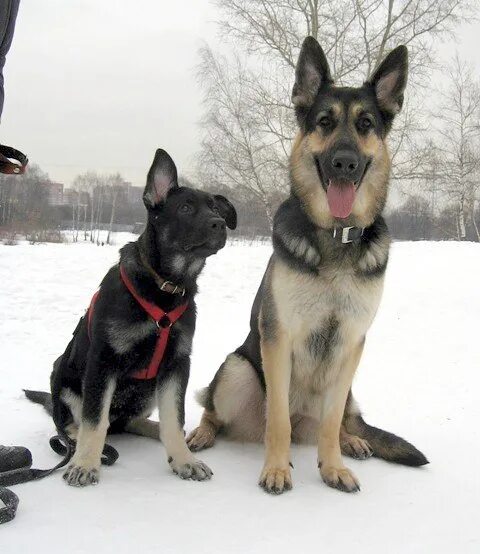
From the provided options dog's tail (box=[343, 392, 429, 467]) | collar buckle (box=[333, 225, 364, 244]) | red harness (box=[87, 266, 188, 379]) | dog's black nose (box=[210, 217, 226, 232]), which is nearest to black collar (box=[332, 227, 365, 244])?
collar buckle (box=[333, 225, 364, 244])

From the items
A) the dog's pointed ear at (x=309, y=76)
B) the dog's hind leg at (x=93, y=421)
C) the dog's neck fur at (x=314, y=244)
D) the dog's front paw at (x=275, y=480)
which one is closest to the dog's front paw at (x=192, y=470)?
the dog's front paw at (x=275, y=480)

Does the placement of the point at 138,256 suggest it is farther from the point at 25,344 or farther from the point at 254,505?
the point at 25,344

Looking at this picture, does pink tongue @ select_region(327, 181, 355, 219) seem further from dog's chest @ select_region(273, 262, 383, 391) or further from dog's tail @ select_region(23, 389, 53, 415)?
dog's tail @ select_region(23, 389, 53, 415)

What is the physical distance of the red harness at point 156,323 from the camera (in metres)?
3.18

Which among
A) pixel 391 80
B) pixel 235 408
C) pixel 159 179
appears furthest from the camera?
pixel 235 408

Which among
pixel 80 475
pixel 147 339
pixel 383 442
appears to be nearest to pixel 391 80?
pixel 147 339

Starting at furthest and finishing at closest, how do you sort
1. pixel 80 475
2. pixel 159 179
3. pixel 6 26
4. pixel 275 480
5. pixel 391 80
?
1. pixel 159 179
2. pixel 391 80
3. pixel 275 480
4. pixel 80 475
5. pixel 6 26

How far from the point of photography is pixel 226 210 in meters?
3.97

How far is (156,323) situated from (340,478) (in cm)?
144

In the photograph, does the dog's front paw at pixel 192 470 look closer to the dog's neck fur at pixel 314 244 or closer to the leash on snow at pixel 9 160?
the dog's neck fur at pixel 314 244

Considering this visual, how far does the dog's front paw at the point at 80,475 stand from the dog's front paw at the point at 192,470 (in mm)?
474

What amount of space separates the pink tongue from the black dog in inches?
31.1

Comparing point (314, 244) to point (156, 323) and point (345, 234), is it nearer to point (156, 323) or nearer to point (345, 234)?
point (345, 234)

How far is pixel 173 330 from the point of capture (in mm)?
3268
